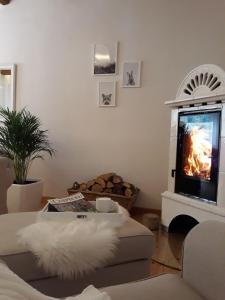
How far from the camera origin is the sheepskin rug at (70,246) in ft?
3.38

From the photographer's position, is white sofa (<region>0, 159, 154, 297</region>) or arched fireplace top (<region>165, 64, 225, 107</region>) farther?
arched fireplace top (<region>165, 64, 225, 107</region>)

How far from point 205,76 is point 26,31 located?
237 cm

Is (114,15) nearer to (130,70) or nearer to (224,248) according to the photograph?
(130,70)

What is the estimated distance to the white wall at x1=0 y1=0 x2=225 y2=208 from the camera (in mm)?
3006

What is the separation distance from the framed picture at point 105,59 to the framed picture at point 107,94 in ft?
0.40

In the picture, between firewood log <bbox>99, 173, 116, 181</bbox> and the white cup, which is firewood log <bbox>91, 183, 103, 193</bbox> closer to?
firewood log <bbox>99, 173, 116, 181</bbox>

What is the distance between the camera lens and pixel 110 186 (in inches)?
121

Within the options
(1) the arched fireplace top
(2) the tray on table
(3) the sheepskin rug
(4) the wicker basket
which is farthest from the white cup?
(4) the wicker basket

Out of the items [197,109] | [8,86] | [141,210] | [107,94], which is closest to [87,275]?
[197,109]

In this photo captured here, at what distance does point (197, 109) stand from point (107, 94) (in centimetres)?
124

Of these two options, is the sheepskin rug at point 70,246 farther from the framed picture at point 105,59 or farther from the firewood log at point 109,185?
the framed picture at point 105,59

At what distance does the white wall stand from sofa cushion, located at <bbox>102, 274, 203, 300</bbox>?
7.44 ft

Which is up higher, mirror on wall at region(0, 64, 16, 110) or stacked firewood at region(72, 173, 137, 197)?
mirror on wall at region(0, 64, 16, 110)

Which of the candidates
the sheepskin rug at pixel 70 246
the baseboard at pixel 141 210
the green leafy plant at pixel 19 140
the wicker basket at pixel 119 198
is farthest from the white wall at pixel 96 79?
the sheepskin rug at pixel 70 246
